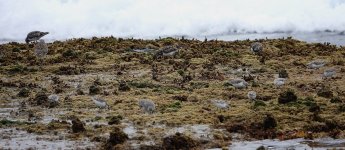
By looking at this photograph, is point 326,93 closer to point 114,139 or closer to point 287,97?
point 287,97

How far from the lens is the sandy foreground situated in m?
19.6

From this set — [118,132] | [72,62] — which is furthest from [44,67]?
[118,132]

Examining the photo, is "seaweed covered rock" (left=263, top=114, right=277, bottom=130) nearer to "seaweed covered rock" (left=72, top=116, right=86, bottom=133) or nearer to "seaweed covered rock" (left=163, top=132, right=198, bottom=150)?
"seaweed covered rock" (left=163, top=132, right=198, bottom=150)

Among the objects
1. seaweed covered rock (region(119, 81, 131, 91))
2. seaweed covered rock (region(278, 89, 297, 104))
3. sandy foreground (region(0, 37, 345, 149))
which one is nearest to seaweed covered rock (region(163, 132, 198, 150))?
sandy foreground (region(0, 37, 345, 149))

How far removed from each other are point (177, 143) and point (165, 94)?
373 inches

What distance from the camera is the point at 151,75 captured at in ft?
109

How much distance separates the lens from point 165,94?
90.3ft

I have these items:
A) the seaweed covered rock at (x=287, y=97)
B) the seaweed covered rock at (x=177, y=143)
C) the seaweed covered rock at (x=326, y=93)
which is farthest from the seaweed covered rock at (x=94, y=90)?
the seaweed covered rock at (x=177, y=143)

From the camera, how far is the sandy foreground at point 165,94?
1964 cm

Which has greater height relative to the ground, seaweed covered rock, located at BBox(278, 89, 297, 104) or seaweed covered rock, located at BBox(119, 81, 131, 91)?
seaweed covered rock, located at BBox(119, 81, 131, 91)

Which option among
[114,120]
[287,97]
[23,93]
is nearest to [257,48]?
[287,97]

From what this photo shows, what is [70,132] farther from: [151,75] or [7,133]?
[151,75]

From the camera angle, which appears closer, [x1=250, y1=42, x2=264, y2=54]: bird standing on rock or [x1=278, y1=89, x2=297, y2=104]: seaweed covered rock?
[x1=278, y1=89, x2=297, y2=104]: seaweed covered rock

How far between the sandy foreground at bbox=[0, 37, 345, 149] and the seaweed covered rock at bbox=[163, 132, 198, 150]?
3 centimetres
